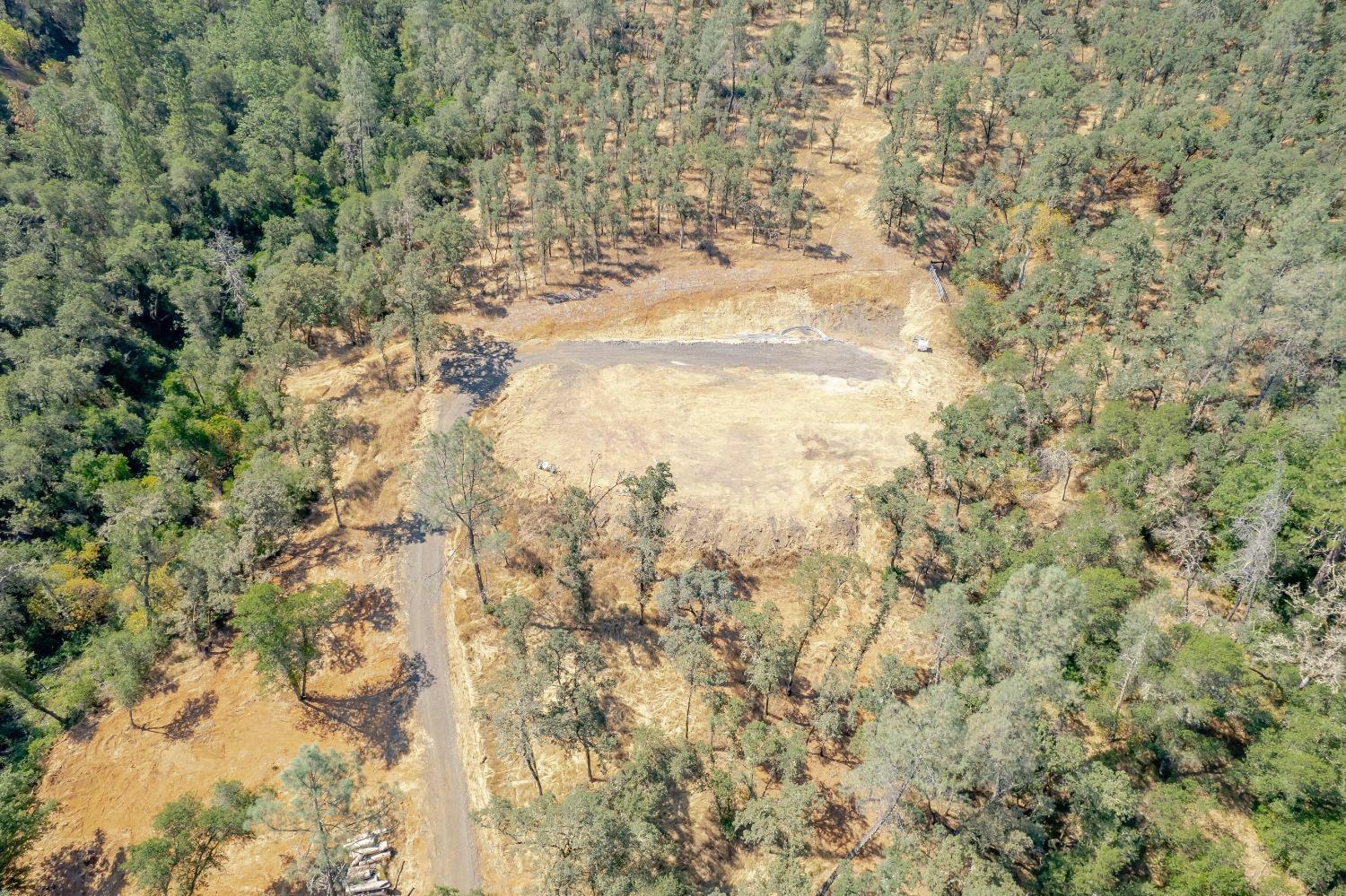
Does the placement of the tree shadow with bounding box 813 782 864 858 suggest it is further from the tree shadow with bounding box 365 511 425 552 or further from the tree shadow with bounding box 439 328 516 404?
the tree shadow with bounding box 439 328 516 404

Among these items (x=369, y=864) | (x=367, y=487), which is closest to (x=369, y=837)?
(x=369, y=864)

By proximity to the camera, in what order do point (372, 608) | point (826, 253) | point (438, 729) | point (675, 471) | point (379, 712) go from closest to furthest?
point (438, 729) < point (379, 712) < point (372, 608) < point (675, 471) < point (826, 253)

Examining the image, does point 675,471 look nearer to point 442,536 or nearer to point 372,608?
point 442,536

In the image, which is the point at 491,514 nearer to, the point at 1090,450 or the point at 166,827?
the point at 166,827

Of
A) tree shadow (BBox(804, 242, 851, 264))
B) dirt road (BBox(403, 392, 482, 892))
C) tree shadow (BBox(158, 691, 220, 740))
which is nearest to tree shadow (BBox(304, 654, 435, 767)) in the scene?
dirt road (BBox(403, 392, 482, 892))

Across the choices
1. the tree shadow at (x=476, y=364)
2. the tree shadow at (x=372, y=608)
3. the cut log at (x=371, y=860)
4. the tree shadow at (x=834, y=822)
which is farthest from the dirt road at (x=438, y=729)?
the tree shadow at (x=834, y=822)

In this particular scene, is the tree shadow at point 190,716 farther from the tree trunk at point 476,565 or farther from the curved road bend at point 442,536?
the tree trunk at point 476,565

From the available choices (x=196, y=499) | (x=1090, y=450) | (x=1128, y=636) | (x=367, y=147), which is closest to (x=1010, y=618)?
(x=1128, y=636)

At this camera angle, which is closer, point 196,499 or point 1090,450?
point 1090,450
